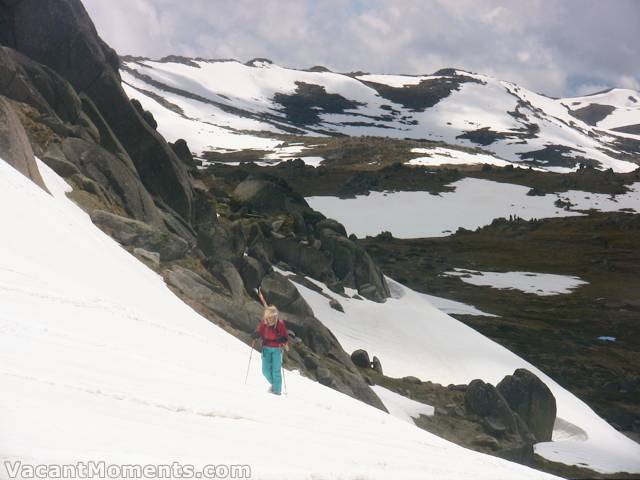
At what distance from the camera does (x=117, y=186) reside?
70.1ft

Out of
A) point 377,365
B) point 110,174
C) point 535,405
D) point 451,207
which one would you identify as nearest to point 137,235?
point 110,174

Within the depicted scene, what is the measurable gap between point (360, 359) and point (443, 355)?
5834mm

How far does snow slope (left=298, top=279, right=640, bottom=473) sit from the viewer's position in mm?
23781

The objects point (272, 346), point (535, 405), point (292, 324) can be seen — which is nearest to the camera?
point (272, 346)

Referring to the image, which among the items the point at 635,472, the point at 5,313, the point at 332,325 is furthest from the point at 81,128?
the point at 635,472

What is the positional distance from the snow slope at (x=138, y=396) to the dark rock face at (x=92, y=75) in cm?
1327

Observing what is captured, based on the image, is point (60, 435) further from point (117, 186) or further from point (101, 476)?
point (117, 186)

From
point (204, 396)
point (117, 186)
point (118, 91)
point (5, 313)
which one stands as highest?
point (118, 91)

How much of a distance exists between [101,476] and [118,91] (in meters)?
25.0

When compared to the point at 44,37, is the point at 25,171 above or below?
below

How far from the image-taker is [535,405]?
941 inches

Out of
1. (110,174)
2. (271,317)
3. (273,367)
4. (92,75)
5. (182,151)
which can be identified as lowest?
(273,367)

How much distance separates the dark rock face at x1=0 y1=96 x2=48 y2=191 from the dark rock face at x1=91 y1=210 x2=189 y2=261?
6.50ft

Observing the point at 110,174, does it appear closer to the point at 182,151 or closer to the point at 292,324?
the point at 292,324
